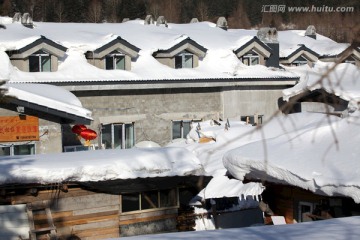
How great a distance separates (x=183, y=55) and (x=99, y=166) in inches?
676

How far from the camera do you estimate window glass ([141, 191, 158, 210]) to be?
48.9 feet

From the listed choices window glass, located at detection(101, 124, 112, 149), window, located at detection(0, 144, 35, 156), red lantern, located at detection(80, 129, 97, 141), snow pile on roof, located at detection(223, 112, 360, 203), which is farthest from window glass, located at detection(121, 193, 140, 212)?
window glass, located at detection(101, 124, 112, 149)

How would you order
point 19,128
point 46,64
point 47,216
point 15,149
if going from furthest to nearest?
1. point 46,64
2. point 15,149
3. point 19,128
4. point 47,216

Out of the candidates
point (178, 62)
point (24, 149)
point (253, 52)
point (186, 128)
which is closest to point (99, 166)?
point (24, 149)

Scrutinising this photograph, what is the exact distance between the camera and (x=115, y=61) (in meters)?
28.5

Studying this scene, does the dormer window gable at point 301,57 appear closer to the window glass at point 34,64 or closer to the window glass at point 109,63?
the window glass at point 109,63

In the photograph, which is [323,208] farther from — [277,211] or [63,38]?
[63,38]

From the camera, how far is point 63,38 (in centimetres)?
2823

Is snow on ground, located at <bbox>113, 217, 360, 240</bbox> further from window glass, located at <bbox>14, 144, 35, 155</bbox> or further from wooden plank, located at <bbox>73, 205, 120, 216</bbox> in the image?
window glass, located at <bbox>14, 144, 35, 155</bbox>

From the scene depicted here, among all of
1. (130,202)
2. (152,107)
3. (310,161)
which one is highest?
(152,107)

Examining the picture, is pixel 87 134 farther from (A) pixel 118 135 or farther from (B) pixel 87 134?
(A) pixel 118 135

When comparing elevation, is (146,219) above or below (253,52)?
below

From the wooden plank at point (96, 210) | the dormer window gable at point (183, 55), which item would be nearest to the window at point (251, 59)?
the dormer window gable at point (183, 55)

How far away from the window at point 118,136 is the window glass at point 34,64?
342 centimetres
